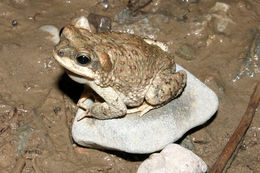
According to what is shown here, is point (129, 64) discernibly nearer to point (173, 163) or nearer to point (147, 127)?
point (147, 127)

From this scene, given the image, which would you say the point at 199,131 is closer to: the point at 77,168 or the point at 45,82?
the point at 77,168

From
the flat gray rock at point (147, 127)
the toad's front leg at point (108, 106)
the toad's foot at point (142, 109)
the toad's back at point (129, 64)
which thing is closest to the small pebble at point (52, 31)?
the flat gray rock at point (147, 127)

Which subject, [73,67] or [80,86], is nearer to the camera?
[73,67]

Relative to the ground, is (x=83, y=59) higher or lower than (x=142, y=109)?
higher

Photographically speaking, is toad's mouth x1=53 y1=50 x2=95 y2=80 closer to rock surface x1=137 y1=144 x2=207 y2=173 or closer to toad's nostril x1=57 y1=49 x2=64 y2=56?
toad's nostril x1=57 y1=49 x2=64 y2=56

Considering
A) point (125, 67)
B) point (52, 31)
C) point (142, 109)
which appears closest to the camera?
point (125, 67)

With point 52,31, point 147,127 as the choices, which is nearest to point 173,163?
point 147,127

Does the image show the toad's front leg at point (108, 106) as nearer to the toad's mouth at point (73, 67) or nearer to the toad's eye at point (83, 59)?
the toad's mouth at point (73, 67)
